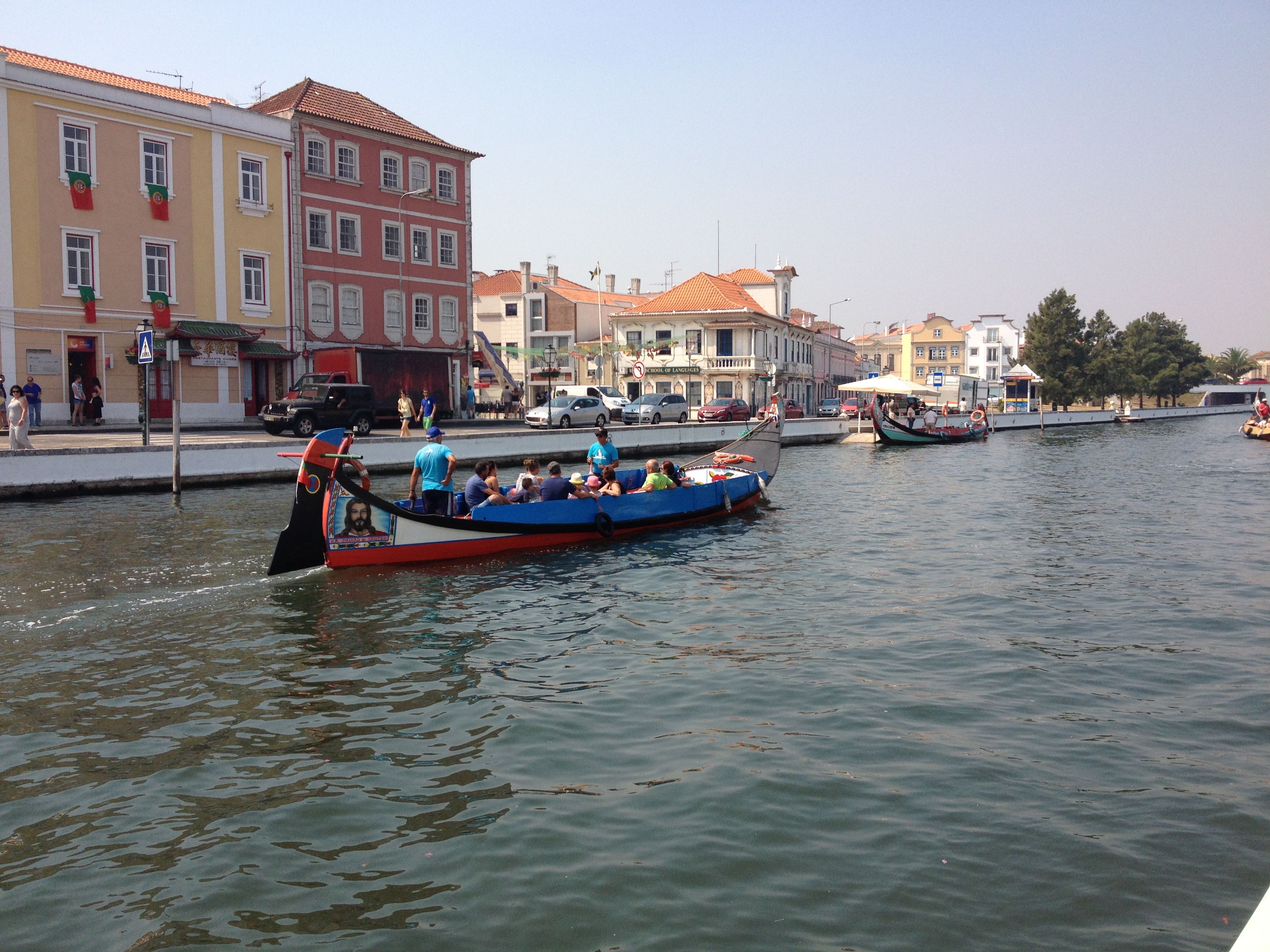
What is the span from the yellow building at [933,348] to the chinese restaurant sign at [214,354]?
3743 inches

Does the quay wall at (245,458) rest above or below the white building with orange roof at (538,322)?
below

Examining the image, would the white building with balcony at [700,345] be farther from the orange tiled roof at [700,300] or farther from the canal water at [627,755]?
the canal water at [627,755]

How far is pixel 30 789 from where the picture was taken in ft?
22.9

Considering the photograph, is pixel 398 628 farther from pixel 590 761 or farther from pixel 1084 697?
pixel 1084 697

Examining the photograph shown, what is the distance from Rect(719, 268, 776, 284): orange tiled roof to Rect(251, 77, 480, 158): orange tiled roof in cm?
3681

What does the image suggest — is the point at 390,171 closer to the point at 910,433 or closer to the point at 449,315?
the point at 449,315

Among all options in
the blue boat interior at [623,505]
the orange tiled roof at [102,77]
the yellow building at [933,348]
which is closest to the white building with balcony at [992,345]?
the yellow building at [933,348]

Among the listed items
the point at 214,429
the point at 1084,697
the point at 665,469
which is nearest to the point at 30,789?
the point at 1084,697

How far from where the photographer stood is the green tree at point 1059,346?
89750 mm

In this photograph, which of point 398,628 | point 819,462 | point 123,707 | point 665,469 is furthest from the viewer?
point 819,462

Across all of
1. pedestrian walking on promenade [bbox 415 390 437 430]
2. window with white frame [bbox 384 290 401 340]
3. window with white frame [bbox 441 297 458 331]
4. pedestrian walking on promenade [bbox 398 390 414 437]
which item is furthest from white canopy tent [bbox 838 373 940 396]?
pedestrian walking on promenade [bbox 398 390 414 437]

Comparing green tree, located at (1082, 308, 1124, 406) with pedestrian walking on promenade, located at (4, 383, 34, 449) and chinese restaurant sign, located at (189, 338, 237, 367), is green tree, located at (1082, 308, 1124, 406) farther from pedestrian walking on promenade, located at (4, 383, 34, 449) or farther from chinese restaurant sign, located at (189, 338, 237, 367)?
pedestrian walking on promenade, located at (4, 383, 34, 449)

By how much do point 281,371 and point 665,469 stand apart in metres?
26.2

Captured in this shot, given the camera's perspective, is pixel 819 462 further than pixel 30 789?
Yes
